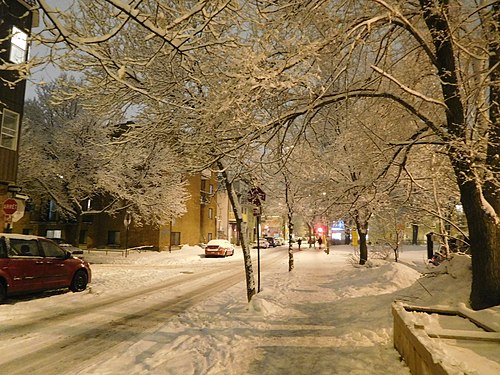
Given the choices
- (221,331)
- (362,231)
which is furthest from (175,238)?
(221,331)

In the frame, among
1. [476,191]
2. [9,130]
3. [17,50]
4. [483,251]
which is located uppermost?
[17,50]

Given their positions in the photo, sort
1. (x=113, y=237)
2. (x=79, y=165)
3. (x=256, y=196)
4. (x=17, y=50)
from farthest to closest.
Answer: (x=113, y=237) < (x=79, y=165) < (x=17, y=50) < (x=256, y=196)

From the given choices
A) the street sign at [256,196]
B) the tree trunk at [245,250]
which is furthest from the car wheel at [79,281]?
the street sign at [256,196]

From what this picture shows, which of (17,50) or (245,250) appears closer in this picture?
(245,250)

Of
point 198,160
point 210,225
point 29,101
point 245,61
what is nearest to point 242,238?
point 198,160

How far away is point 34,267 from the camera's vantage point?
9.77 m

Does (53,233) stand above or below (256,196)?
below

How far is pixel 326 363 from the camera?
4.82 metres

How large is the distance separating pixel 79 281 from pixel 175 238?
2245cm

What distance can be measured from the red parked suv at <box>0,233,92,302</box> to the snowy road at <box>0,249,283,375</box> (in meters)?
Result: 0.57

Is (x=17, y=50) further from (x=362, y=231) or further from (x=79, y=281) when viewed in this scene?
(x=362, y=231)

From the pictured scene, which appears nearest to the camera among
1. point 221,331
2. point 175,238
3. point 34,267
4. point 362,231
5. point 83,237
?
point 221,331

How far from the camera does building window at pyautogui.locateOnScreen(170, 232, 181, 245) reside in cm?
3317

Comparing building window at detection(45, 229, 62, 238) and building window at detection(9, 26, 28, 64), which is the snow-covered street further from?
building window at detection(45, 229, 62, 238)
